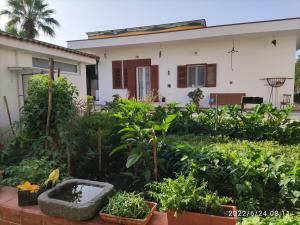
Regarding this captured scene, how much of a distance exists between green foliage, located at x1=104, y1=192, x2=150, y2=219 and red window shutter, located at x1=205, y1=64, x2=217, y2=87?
34.3 ft

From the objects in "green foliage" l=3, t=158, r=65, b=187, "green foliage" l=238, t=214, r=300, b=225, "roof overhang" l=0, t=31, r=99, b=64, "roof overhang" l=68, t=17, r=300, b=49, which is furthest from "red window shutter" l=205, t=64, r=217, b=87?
"green foliage" l=238, t=214, r=300, b=225

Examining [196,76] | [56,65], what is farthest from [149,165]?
[196,76]

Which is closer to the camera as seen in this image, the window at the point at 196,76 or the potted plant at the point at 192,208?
the potted plant at the point at 192,208

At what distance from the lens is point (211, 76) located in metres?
11.8

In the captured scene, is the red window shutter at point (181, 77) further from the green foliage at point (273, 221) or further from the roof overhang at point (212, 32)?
the green foliage at point (273, 221)

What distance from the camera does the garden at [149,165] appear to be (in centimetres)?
201

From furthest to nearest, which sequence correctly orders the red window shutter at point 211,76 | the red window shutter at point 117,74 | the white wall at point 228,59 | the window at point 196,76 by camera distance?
the red window shutter at point 117,74 → the window at point 196,76 → the red window shutter at point 211,76 → the white wall at point 228,59

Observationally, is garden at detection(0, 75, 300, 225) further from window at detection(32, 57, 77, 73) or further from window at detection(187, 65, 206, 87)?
window at detection(187, 65, 206, 87)

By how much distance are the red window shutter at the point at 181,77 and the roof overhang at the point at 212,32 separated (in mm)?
1564

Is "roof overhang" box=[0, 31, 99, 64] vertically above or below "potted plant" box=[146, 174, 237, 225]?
above

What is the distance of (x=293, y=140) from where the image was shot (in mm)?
4457

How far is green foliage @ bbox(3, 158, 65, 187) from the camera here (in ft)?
8.68

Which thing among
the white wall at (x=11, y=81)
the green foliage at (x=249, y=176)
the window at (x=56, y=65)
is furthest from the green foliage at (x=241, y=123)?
the window at (x=56, y=65)

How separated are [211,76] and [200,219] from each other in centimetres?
1064
